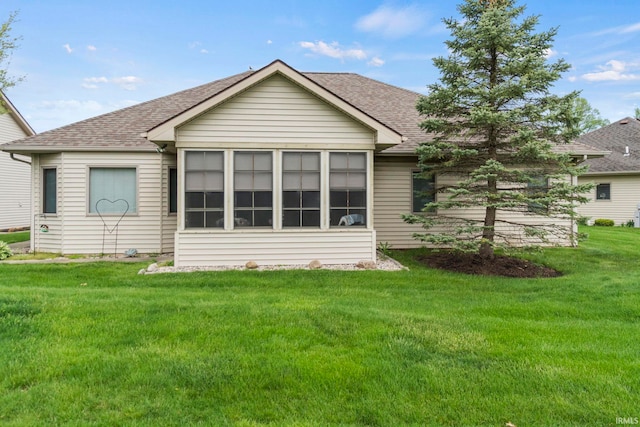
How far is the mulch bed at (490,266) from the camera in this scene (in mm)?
7875

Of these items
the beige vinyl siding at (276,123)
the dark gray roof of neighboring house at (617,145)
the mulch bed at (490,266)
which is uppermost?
the dark gray roof of neighboring house at (617,145)

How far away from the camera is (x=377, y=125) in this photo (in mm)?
8031

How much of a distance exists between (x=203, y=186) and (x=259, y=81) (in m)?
2.48

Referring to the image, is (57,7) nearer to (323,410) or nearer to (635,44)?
(323,410)

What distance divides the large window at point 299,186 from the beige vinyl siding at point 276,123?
0.32 meters

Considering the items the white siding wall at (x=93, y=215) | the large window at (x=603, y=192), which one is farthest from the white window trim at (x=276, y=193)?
the large window at (x=603, y=192)

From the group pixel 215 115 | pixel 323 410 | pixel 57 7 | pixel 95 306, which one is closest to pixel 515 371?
pixel 323 410

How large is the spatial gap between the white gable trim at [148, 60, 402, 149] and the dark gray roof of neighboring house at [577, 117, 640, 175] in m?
15.2

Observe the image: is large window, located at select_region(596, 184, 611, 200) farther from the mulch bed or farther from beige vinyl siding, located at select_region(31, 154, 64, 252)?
beige vinyl siding, located at select_region(31, 154, 64, 252)

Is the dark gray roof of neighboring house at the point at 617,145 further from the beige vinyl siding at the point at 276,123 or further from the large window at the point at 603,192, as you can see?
the beige vinyl siding at the point at 276,123

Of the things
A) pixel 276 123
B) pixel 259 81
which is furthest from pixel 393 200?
pixel 259 81

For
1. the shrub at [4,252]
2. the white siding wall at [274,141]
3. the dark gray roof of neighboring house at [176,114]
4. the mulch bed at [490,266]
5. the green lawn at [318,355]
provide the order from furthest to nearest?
the dark gray roof of neighboring house at [176,114]
the shrub at [4,252]
the white siding wall at [274,141]
the mulch bed at [490,266]
the green lawn at [318,355]

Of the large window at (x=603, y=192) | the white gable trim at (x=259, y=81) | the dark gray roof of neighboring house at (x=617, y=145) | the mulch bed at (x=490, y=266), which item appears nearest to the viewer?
the white gable trim at (x=259, y=81)

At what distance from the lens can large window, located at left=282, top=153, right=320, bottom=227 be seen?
817cm
